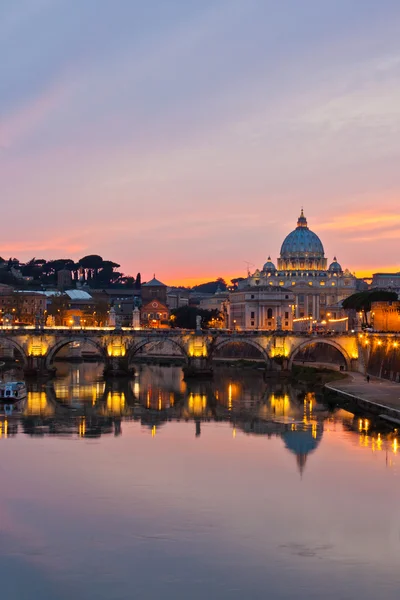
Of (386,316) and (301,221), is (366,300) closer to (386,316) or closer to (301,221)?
(386,316)

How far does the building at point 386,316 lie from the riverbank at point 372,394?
29.7ft

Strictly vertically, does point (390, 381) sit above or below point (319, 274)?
below

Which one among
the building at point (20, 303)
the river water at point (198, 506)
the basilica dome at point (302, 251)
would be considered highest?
the basilica dome at point (302, 251)

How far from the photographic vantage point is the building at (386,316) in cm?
7325

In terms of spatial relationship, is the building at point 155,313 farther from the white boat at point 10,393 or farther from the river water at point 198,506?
the river water at point 198,506

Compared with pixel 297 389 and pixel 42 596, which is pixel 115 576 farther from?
pixel 297 389

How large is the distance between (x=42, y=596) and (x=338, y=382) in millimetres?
41228

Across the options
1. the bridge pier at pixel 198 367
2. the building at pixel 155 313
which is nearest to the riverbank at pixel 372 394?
the bridge pier at pixel 198 367

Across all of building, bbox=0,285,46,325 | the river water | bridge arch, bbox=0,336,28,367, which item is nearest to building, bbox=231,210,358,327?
building, bbox=0,285,46,325

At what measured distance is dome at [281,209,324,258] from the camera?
571ft

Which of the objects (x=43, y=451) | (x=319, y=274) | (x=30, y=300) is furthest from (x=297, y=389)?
(x=319, y=274)

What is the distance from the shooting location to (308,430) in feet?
146

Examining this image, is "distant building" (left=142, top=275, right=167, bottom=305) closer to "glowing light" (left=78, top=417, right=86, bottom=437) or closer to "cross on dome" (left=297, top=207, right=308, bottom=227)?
"cross on dome" (left=297, top=207, right=308, bottom=227)

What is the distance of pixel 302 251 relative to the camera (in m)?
174
